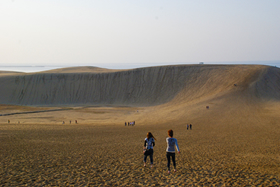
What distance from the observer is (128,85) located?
6400 centimetres

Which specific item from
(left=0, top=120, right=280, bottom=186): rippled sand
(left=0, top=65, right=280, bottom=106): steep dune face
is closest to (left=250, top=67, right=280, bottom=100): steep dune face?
(left=0, top=65, right=280, bottom=106): steep dune face

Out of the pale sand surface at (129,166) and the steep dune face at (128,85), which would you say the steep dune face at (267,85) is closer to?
the steep dune face at (128,85)

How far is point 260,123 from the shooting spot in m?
27.0

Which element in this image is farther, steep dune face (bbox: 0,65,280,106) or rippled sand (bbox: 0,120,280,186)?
steep dune face (bbox: 0,65,280,106)

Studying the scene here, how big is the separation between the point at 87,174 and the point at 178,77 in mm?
54812

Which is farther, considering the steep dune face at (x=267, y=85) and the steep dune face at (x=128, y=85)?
the steep dune face at (x=128, y=85)

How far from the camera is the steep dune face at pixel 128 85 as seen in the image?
54.5 meters

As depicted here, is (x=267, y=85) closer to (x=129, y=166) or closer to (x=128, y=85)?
(x=128, y=85)

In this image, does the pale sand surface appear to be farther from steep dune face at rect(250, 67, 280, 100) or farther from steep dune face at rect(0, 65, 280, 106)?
steep dune face at rect(0, 65, 280, 106)

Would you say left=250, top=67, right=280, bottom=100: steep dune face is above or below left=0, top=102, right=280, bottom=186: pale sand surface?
above

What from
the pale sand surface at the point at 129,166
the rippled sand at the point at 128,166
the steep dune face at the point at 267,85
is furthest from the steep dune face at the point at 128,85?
the rippled sand at the point at 128,166

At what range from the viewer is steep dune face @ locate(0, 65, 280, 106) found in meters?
54.5

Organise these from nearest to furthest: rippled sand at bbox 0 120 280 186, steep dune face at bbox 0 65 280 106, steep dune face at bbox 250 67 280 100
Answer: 1. rippled sand at bbox 0 120 280 186
2. steep dune face at bbox 250 67 280 100
3. steep dune face at bbox 0 65 280 106

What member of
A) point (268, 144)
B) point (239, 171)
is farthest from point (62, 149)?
point (268, 144)
